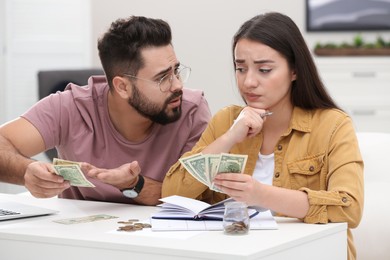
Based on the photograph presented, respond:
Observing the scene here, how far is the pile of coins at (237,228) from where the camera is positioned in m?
2.18

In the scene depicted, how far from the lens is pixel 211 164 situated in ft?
7.50

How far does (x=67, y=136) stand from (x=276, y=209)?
3.70 feet

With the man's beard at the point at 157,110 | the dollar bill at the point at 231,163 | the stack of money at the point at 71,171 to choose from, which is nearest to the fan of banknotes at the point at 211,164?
the dollar bill at the point at 231,163

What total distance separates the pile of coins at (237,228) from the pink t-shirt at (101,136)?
0.95 metres

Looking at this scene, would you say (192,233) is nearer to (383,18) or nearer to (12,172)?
(12,172)

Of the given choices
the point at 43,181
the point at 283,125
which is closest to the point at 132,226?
the point at 43,181

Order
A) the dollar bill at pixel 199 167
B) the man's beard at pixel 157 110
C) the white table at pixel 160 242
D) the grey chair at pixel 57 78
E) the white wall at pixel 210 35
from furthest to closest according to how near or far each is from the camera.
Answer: the white wall at pixel 210 35, the grey chair at pixel 57 78, the man's beard at pixel 157 110, the dollar bill at pixel 199 167, the white table at pixel 160 242

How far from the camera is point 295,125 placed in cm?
265

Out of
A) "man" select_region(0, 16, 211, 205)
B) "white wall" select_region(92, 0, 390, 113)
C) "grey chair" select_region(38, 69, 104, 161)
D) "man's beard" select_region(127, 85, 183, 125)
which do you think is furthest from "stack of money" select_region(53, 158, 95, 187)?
"white wall" select_region(92, 0, 390, 113)

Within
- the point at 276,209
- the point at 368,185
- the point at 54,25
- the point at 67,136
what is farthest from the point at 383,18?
the point at 276,209

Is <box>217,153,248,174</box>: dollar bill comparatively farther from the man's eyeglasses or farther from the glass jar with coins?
the man's eyeglasses

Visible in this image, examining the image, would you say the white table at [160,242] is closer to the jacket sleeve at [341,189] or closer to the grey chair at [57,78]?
the jacket sleeve at [341,189]

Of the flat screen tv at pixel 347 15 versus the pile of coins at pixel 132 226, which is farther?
the flat screen tv at pixel 347 15

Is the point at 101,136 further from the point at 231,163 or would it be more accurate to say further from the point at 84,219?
the point at 231,163
